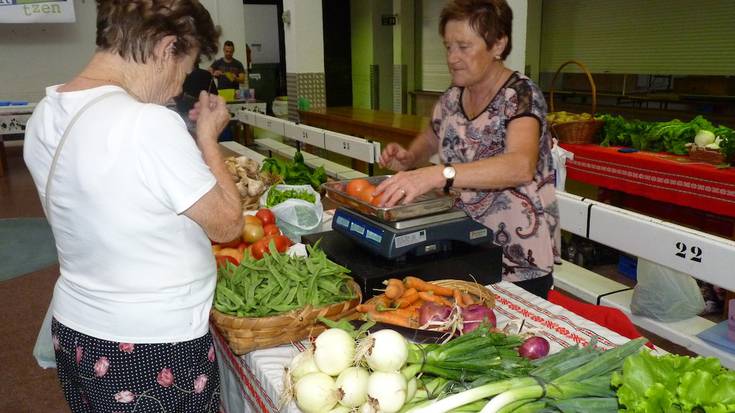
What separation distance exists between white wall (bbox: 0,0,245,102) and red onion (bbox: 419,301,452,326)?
38.4ft

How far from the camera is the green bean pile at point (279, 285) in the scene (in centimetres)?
162

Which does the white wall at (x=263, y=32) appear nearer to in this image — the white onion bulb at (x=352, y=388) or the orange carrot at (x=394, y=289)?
the orange carrot at (x=394, y=289)

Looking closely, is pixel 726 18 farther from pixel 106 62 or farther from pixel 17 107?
pixel 17 107

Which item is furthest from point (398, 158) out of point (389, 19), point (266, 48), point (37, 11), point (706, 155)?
point (266, 48)

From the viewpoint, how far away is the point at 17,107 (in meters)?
8.59

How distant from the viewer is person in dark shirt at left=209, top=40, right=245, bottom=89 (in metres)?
10.8

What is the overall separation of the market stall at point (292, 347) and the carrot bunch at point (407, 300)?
0.67 ft

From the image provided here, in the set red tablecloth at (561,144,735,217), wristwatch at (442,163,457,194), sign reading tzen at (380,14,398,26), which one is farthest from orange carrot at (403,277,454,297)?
sign reading tzen at (380,14,398,26)

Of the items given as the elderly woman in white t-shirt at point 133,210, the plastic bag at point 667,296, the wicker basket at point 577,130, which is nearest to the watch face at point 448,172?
the elderly woman in white t-shirt at point 133,210

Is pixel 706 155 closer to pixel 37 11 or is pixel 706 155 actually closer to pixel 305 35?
pixel 305 35

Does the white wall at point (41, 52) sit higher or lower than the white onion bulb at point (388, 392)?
higher

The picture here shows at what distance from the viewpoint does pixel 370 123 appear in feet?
21.5

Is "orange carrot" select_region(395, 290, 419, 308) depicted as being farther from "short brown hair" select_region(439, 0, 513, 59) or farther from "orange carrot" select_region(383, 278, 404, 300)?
"short brown hair" select_region(439, 0, 513, 59)

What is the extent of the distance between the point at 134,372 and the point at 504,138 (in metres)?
1.44
